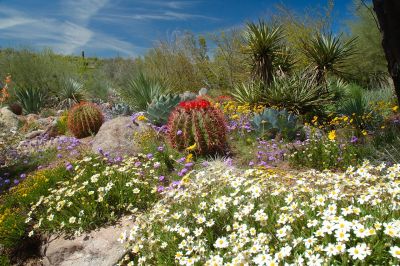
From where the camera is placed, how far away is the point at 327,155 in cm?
525

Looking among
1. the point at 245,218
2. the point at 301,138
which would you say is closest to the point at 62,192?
the point at 245,218

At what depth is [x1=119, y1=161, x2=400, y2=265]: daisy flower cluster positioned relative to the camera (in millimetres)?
2191

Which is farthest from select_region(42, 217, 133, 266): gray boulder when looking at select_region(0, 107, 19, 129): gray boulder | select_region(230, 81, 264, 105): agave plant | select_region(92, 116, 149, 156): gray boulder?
select_region(0, 107, 19, 129): gray boulder

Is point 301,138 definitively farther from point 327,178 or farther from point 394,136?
point 327,178

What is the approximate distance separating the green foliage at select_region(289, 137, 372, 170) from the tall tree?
128 centimetres

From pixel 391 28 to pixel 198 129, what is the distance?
9.79ft

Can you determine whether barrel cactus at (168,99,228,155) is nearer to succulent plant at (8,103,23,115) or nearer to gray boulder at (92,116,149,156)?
gray boulder at (92,116,149,156)

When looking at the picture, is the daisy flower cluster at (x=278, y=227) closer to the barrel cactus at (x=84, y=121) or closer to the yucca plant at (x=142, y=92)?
the barrel cactus at (x=84, y=121)

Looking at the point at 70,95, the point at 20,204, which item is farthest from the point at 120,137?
the point at 70,95

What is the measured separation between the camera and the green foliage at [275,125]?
260 inches

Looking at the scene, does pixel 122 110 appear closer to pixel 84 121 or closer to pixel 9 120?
pixel 84 121

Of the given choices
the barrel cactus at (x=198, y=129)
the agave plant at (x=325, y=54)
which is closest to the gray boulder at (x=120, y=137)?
the barrel cactus at (x=198, y=129)

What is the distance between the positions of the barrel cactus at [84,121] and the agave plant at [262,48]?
4.42 meters

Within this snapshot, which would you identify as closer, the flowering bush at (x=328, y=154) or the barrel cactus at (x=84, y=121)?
the flowering bush at (x=328, y=154)
